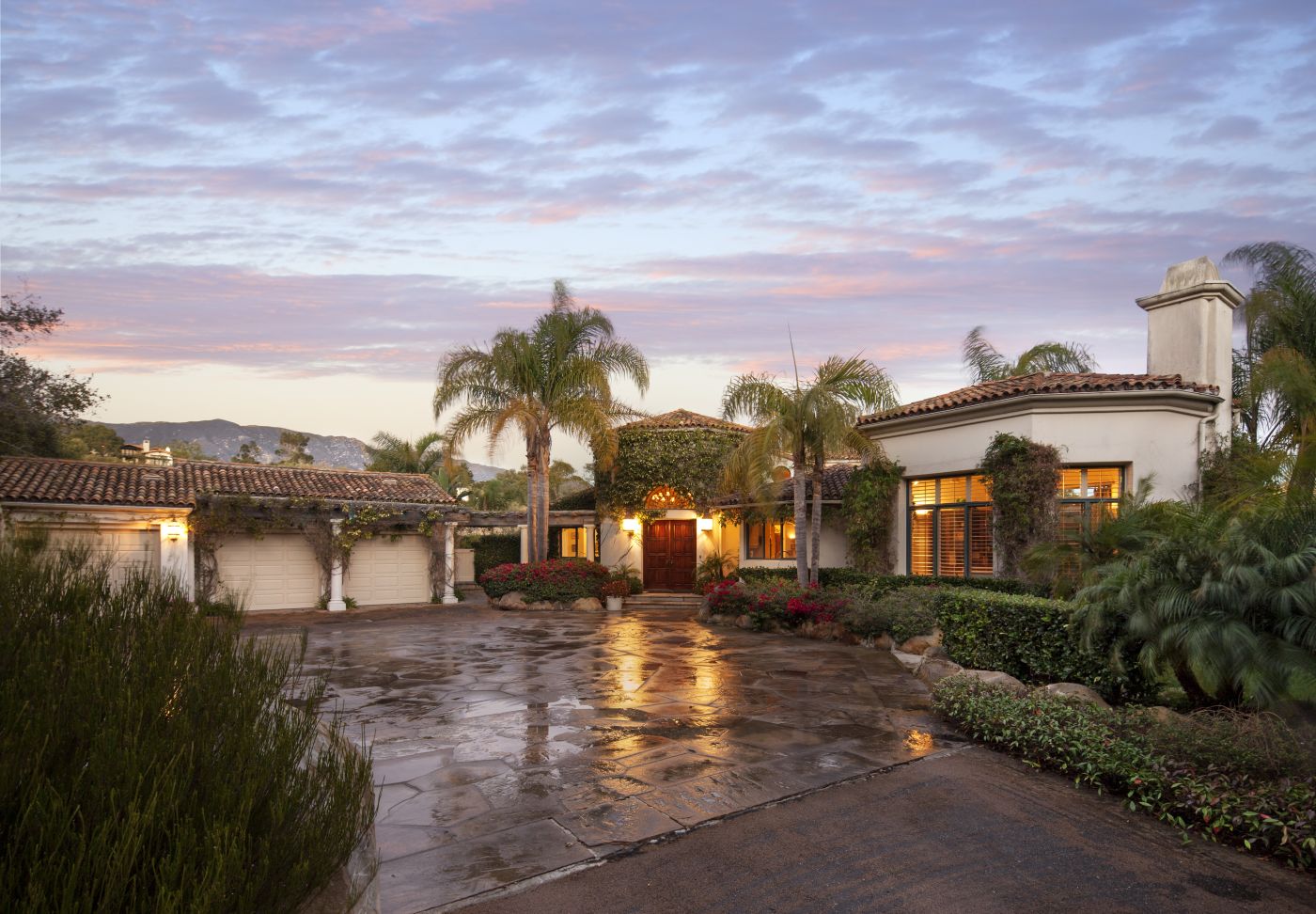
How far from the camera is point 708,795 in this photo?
590cm

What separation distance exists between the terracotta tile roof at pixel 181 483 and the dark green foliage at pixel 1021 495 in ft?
51.7

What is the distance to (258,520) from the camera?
20.6 metres

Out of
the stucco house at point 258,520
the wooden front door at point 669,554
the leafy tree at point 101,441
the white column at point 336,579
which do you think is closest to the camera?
the stucco house at point 258,520

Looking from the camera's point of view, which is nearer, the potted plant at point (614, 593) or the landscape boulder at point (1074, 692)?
the landscape boulder at point (1074, 692)

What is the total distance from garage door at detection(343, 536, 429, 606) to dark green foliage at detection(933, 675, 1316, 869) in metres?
18.7

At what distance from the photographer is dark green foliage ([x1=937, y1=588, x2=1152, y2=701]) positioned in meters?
8.73

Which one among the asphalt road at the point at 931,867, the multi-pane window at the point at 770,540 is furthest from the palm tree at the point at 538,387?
the asphalt road at the point at 931,867

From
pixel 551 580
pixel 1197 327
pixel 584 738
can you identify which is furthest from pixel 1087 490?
pixel 551 580

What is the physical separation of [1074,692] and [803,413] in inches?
335

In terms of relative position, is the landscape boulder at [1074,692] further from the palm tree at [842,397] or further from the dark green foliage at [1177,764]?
the palm tree at [842,397]

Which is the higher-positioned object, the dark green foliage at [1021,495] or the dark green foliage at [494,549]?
the dark green foliage at [1021,495]

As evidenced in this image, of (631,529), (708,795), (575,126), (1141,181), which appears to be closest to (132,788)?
(708,795)

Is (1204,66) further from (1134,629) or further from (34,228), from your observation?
(34,228)

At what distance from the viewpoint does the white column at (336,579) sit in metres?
21.4
